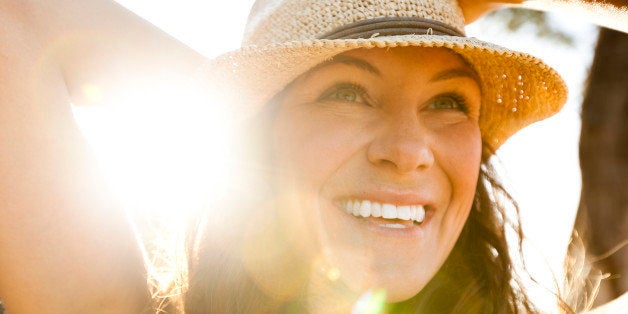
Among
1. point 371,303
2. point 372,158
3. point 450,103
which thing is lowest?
point 371,303

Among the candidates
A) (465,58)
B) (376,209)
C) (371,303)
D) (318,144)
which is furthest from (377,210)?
(465,58)

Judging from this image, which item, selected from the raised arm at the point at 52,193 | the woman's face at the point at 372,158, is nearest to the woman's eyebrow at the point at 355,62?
the woman's face at the point at 372,158

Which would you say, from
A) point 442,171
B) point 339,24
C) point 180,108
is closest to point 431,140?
point 442,171

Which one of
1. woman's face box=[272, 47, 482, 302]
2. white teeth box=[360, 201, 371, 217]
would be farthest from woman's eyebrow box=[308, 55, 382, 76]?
white teeth box=[360, 201, 371, 217]

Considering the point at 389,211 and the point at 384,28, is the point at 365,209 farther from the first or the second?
the point at 384,28

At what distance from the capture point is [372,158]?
2.03m

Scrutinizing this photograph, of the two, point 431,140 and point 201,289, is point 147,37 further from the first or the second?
point 431,140

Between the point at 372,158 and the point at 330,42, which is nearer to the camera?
the point at 330,42

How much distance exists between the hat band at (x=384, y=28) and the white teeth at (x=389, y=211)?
22.2 inches

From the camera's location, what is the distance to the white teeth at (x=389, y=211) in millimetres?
2057

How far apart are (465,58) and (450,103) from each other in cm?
18

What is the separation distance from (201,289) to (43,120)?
0.86 metres

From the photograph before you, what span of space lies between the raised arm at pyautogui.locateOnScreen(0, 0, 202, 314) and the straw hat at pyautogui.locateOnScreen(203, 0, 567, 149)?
51cm

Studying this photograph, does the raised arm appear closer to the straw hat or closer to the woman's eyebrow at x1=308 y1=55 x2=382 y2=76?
the straw hat
